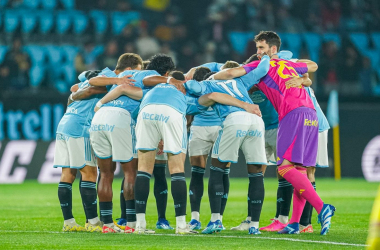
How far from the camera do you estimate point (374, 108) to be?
63.4 feet

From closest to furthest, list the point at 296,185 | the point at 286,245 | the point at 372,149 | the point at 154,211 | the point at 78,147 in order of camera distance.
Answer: the point at 286,245 → the point at 296,185 → the point at 78,147 → the point at 154,211 → the point at 372,149

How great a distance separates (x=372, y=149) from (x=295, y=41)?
5220 millimetres

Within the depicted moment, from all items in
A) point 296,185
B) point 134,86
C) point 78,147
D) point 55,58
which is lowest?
point 296,185

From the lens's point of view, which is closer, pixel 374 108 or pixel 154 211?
pixel 154 211

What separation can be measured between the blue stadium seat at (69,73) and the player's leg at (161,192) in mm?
11715

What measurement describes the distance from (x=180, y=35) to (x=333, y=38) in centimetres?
534

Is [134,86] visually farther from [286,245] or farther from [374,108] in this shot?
[374,108]

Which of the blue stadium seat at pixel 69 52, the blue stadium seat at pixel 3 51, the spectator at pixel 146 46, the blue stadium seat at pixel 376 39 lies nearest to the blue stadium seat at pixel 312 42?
the blue stadium seat at pixel 376 39

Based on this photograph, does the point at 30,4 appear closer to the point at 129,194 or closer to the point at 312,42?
the point at 312,42

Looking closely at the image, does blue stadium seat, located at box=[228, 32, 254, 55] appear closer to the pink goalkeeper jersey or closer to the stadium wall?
the stadium wall

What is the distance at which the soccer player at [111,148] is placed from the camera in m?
8.34

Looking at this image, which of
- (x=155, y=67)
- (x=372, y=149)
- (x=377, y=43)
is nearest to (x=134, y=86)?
(x=155, y=67)

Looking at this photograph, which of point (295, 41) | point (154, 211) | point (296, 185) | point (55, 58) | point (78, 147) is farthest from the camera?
point (295, 41)

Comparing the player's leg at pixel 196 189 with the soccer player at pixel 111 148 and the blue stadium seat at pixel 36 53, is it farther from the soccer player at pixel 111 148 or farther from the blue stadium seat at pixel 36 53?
the blue stadium seat at pixel 36 53
